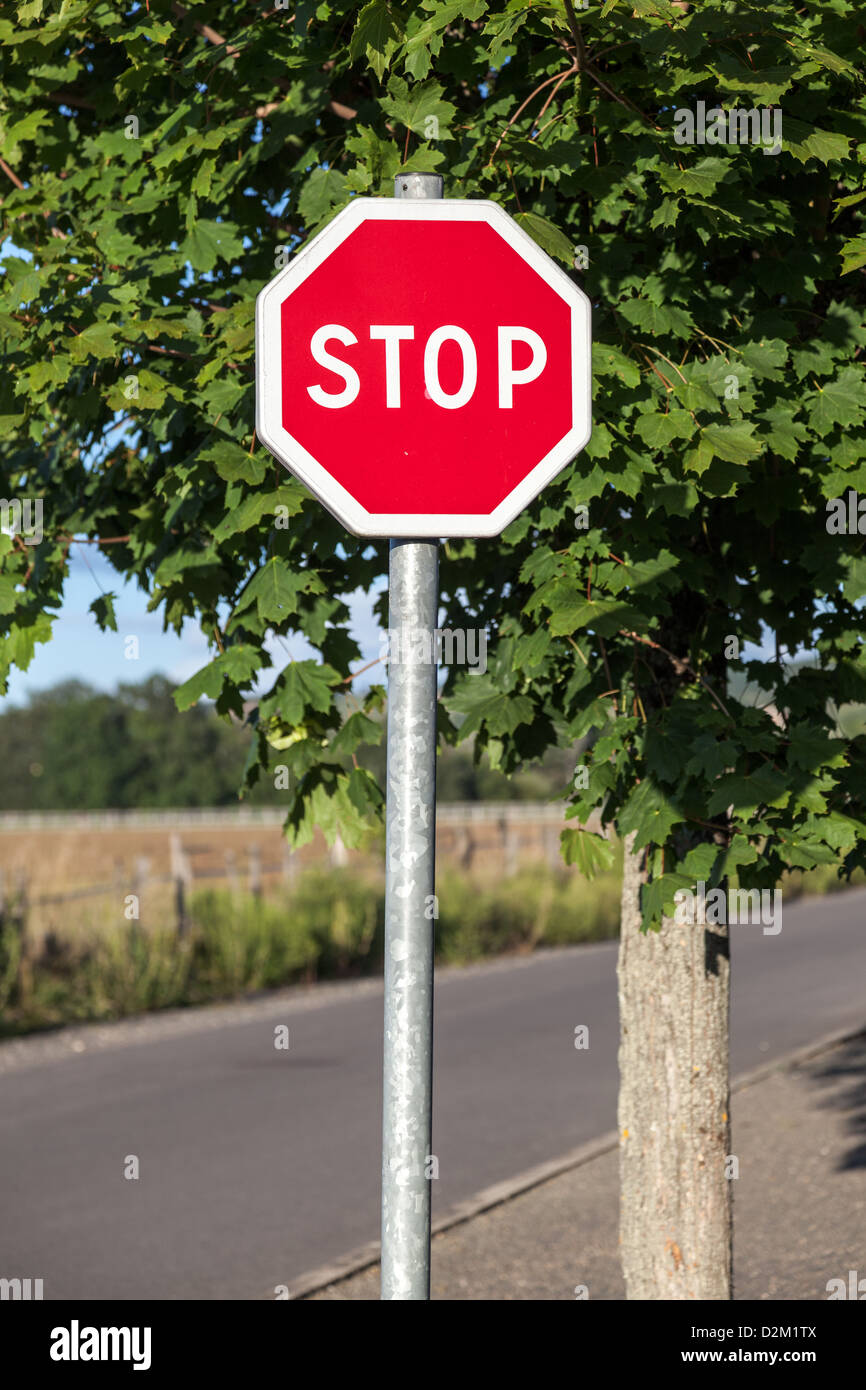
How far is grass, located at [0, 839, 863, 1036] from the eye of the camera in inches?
543

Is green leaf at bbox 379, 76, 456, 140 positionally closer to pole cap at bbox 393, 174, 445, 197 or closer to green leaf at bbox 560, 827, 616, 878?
pole cap at bbox 393, 174, 445, 197

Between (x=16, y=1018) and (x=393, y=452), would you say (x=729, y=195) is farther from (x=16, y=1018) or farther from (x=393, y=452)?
(x=16, y=1018)

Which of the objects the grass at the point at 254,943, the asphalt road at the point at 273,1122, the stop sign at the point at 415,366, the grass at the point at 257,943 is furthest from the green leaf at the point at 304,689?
the grass at the point at 254,943

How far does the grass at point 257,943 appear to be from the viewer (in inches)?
543

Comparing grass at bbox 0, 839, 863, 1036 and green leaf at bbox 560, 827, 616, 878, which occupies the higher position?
green leaf at bbox 560, 827, 616, 878

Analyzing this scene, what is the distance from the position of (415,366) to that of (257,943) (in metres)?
14.7

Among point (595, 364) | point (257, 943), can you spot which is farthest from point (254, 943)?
point (595, 364)

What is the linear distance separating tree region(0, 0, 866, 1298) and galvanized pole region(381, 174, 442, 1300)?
4.60 feet

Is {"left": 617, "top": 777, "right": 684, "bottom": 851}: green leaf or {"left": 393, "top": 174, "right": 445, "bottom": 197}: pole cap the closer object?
{"left": 393, "top": 174, "right": 445, "bottom": 197}: pole cap

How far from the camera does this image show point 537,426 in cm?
199

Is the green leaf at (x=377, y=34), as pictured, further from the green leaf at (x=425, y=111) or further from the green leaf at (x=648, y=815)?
the green leaf at (x=648, y=815)

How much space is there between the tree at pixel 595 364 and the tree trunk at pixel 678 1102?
34 millimetres

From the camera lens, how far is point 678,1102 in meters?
4.57

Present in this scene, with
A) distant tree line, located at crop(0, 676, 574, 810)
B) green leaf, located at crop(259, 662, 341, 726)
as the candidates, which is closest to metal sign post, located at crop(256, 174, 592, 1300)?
green leaf, located at crop(259, 662, 341, 726)
